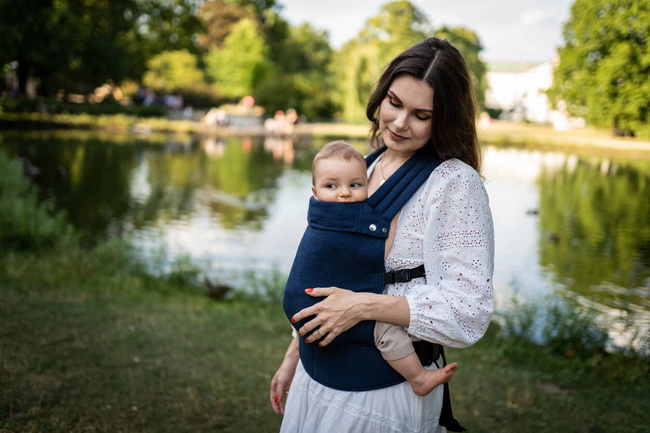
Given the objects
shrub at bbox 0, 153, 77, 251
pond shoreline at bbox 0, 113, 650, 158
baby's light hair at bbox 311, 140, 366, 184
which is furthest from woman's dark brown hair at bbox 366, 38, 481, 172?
pond shoreline at bbox 0, 113, 650, 158

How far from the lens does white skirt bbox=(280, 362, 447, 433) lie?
1.79m

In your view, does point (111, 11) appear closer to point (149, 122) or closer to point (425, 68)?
point (149, 122)

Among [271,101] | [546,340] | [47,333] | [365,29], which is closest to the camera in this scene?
[47,333]

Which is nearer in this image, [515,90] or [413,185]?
[413,185]

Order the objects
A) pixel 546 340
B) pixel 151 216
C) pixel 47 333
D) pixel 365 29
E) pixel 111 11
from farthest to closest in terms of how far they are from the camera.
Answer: pixel 365 29
pixel 111 11
pixel 151 216
pixel 546 340
pixel 47 333

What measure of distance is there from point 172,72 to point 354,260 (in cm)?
4884

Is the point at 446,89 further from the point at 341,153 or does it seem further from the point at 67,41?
the point at 67,41

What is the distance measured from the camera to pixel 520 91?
3024 inches

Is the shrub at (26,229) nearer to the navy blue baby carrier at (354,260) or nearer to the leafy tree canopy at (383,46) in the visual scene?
the navy blue baby carrier at (354,260)

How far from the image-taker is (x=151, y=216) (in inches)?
481

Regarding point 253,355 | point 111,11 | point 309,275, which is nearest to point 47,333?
point 253,355

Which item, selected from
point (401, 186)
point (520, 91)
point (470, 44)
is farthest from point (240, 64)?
point (401, 186)

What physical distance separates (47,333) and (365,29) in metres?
55.1

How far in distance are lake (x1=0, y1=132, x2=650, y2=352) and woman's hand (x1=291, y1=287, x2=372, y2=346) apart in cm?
395
